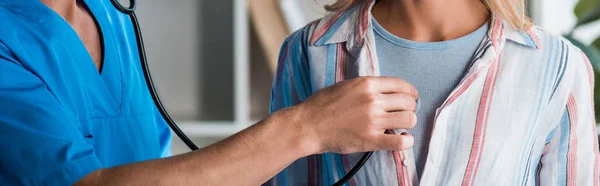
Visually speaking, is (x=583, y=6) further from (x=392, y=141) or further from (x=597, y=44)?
(x=392, y=141)

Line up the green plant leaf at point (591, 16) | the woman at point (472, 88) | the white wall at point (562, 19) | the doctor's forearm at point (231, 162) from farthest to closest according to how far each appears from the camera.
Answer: the white wall at point (562, 19) < the green plant leaf at point (591, 16) < the woman at point (472, 88) < the doctor's forearm at point (231, 162)

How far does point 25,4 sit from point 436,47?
21.5 inches

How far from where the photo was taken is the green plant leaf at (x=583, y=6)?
199 cm

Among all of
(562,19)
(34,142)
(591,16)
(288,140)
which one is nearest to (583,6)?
(591,16)

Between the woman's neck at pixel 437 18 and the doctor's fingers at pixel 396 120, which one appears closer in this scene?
the doctor's fingers at pixel 396 120

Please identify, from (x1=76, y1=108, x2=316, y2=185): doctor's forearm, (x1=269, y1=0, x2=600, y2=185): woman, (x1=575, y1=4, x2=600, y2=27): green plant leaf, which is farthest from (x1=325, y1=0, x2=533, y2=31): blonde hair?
(x1=575, y1=4, x2=600, y2=27): green plant leaf

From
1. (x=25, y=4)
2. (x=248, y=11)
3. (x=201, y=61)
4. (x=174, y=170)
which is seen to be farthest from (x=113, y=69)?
(x=201, y=61)

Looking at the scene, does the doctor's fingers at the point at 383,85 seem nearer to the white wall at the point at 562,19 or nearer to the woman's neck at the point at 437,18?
the woman's neck at the point at 437,18

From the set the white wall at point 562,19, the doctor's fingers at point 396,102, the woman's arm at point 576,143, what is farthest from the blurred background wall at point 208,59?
the doctor's fingers at point 396,102

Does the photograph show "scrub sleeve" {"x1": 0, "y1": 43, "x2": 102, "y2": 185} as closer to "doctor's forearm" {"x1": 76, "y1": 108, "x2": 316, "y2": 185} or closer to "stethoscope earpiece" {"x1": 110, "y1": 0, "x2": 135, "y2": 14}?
"doctor's forearm" {"x1": 76, "y1": 108, "x2": 316, "y2": 185}

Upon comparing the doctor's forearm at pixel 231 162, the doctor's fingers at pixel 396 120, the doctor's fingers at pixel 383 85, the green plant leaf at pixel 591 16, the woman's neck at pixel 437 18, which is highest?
the woman's neck at pixel 437 18

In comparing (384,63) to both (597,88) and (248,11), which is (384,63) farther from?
(248,11)

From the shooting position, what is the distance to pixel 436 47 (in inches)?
40.4

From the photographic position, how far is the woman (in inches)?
38.9
